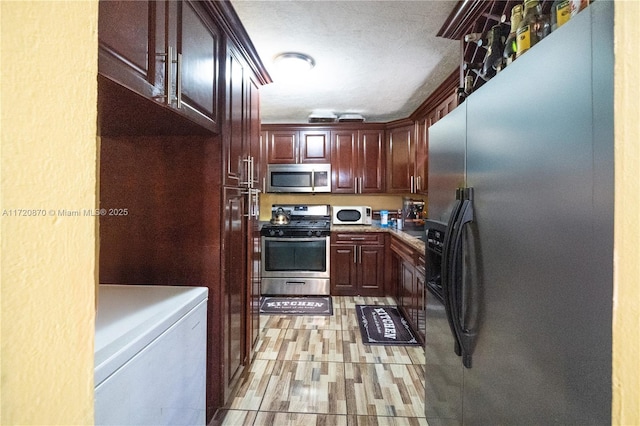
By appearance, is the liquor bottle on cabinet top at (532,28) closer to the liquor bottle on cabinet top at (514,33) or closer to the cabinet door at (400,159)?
the liquor bottle on cabinet top at (514,33)

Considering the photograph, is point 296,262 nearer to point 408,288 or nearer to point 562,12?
point 408,288

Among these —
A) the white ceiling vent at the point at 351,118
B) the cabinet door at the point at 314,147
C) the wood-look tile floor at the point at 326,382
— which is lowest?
the wood-look tile floor at the point at 326,382

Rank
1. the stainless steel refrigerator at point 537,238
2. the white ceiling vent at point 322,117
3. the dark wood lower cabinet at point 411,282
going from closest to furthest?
1. the stainless steel refrigerator at point 537,238
2. the dark wood lower cabinet at point 411,282
3. the white ceiling vent at point 322,117

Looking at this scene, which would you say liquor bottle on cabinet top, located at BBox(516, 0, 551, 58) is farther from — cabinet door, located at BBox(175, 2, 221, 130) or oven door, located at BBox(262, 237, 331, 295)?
oven door, located at BBox(262, 237, 331, 295)

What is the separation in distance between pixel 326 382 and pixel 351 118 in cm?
295

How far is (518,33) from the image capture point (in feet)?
3.43

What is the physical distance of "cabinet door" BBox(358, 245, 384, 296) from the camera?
12.0 feet

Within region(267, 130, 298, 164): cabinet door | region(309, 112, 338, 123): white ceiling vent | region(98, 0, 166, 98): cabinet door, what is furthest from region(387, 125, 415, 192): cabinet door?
region(98, 0, 166, 98): cabinet door

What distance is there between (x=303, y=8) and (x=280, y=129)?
2319 mm

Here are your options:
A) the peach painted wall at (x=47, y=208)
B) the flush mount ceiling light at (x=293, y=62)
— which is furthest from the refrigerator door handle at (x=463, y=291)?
the flush mount ceiling light at (x=293, y=62)

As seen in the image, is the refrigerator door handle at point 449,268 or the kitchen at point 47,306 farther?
the refrigerator door handle at point 449,268

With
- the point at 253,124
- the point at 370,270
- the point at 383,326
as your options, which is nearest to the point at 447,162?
the point at 253,124

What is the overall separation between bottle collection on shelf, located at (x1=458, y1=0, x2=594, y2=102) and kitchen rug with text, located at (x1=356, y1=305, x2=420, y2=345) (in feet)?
6.45

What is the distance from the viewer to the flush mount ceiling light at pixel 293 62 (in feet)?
7.34
